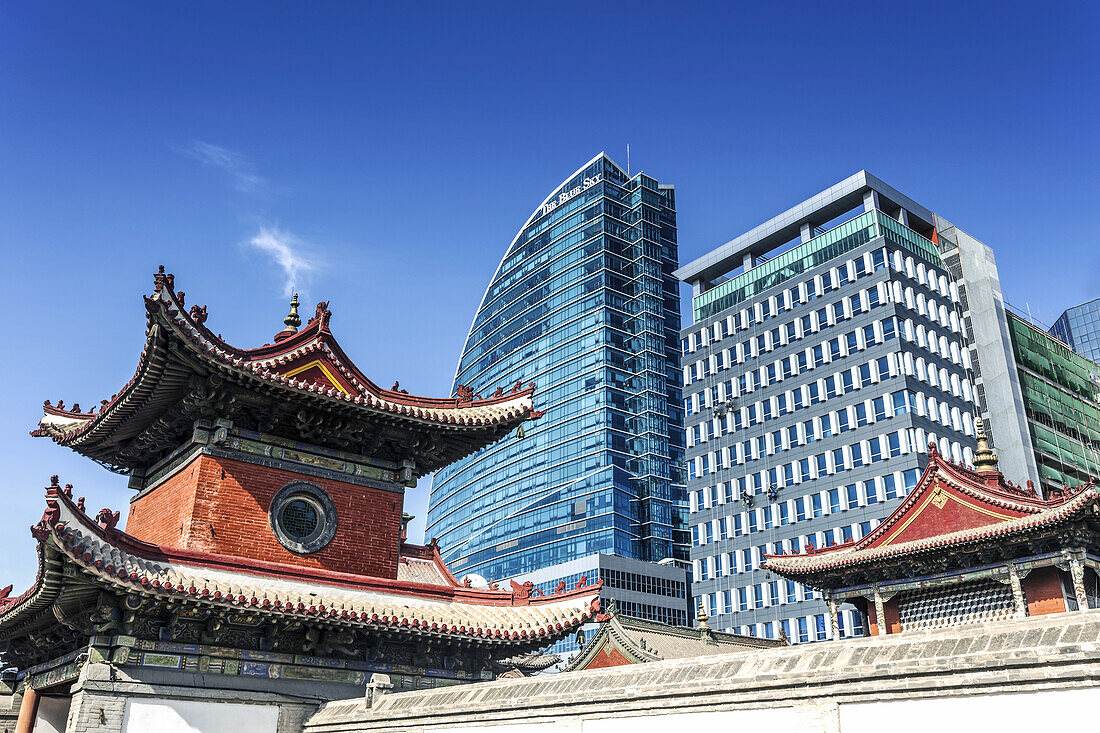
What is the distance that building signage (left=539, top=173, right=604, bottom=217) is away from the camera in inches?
4675

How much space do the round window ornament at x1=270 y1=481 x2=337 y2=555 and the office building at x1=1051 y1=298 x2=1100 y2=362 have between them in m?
144

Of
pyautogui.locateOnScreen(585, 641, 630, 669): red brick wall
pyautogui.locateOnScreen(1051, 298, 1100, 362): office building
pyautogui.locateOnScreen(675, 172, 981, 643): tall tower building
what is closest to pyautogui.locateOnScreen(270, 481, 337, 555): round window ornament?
pyautogui.locateOnScreen(585, 641, 630, 669): red brick wall

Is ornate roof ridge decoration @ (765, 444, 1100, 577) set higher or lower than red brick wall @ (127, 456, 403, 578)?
higher

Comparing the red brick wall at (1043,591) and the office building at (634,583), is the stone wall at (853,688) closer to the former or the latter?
the red brick wall at (1043,591)

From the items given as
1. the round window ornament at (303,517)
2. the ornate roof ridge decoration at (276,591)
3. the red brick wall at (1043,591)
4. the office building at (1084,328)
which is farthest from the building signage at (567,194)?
the ornate roof ridge decoration at (276,591)

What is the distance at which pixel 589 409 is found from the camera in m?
104

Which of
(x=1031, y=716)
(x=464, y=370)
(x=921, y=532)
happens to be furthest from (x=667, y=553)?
(x=1031, y=716)

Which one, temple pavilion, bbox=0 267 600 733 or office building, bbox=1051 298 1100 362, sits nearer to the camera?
temple pavilion, bbox=0 267 600 733

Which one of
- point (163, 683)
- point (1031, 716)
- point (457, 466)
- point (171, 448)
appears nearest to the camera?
point (1031, 716)

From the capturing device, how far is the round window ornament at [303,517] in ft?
56.9

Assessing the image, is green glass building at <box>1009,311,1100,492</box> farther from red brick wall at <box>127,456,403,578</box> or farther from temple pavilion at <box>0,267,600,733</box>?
red brick wall at <box>127,456,403,578</box>

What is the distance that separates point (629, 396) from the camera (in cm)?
10600

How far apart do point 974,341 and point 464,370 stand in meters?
83.4

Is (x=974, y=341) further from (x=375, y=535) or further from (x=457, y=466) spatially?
(x=457, y=466)
